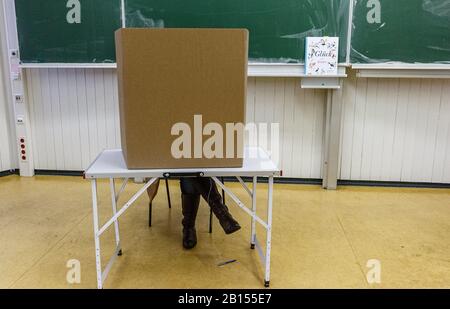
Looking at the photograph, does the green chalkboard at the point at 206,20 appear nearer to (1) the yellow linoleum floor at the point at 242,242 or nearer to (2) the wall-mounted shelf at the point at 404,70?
(2) the wall-mounted shelf at the point at 404,70

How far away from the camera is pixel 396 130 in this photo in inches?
141

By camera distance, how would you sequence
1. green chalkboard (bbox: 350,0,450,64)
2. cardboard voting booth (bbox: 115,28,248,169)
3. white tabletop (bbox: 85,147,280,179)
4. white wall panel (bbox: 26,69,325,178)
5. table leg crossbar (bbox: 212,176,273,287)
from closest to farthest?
1. cardboard voting booth (bbox: 115,28,248,169)
2. white tabletop (bbox: 85,147,280,179)
3. table leg crossbar (bbox: 212,176,273,287)
4. green chalkboard (bbox: 350,0,450,64)
5. white wall panel (bbox: 26,69,325,178)

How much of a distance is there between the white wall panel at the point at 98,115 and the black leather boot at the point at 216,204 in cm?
153

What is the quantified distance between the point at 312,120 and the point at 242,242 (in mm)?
1581

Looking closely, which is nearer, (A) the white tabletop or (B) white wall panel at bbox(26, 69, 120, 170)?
(A) the white tabletop

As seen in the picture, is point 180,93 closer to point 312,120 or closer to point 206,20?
point 206,20

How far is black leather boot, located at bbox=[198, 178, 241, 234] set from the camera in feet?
7.02

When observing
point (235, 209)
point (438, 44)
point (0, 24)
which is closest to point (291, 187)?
point (235, 209)

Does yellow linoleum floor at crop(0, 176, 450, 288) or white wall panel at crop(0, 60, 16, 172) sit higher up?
white wall panel at crop(0, 60, 16, 172)

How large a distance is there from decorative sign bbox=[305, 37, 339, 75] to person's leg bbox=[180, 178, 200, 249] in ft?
4.95

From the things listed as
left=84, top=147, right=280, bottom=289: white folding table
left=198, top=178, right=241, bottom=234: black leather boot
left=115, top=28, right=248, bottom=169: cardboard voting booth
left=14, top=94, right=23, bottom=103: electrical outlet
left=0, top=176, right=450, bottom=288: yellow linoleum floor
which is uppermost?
left=115, top=28, right=248, bottom=169: cardboard voting booth

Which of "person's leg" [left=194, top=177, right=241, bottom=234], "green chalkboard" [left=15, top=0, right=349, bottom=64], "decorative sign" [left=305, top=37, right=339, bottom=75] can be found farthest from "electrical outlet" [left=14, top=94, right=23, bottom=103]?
"decorative sign" [left=305, top=37, right=339, bottom=75]

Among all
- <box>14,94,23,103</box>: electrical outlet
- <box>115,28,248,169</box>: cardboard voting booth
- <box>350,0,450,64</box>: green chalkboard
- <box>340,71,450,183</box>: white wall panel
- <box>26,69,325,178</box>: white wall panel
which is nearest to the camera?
<box>115,28,248,169</box>: cardboard voting booth

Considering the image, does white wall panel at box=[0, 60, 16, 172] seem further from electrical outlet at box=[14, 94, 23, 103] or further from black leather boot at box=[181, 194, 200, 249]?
black leather boot at box=[181, 194, 200, 249]
